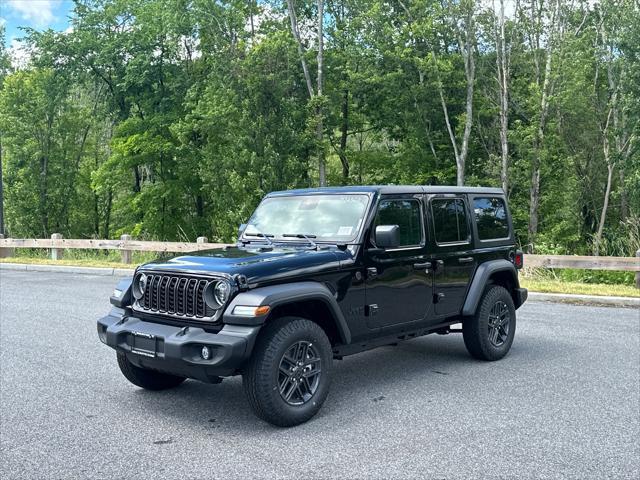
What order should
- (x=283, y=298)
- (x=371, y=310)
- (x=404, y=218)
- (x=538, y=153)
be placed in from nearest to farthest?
(x=283, y=298), (x=371, y=310), (x=404, y=218), (x=538, y=153)

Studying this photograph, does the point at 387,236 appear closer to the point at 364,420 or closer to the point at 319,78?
the point at 364,420

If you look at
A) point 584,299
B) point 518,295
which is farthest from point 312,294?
point 584,299

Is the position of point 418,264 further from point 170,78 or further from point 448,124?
point 170,78

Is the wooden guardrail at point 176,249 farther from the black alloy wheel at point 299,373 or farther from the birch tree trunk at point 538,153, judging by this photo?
the birch tree trunk at point 538,153

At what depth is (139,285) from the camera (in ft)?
16.7

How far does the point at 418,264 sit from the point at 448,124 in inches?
881

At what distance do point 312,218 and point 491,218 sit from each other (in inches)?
93.6

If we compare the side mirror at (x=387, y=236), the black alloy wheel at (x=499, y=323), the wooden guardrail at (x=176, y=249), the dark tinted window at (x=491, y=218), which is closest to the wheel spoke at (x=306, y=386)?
the side mirror at (x=387, y=236)

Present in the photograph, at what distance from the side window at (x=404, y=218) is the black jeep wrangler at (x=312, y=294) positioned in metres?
0.01

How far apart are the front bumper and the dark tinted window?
333 centimetres

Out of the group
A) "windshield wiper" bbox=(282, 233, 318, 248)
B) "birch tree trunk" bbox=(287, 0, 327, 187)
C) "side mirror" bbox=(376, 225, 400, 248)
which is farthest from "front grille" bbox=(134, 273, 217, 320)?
"birch tree trunk" bbox=(287, 0, 327, 187)

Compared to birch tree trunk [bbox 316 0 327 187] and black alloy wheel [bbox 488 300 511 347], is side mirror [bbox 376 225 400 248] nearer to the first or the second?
black alloy wheel [bbox 488 300 511 347]

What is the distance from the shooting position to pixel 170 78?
97.3ft

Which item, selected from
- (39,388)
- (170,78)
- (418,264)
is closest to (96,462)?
(39,388)
